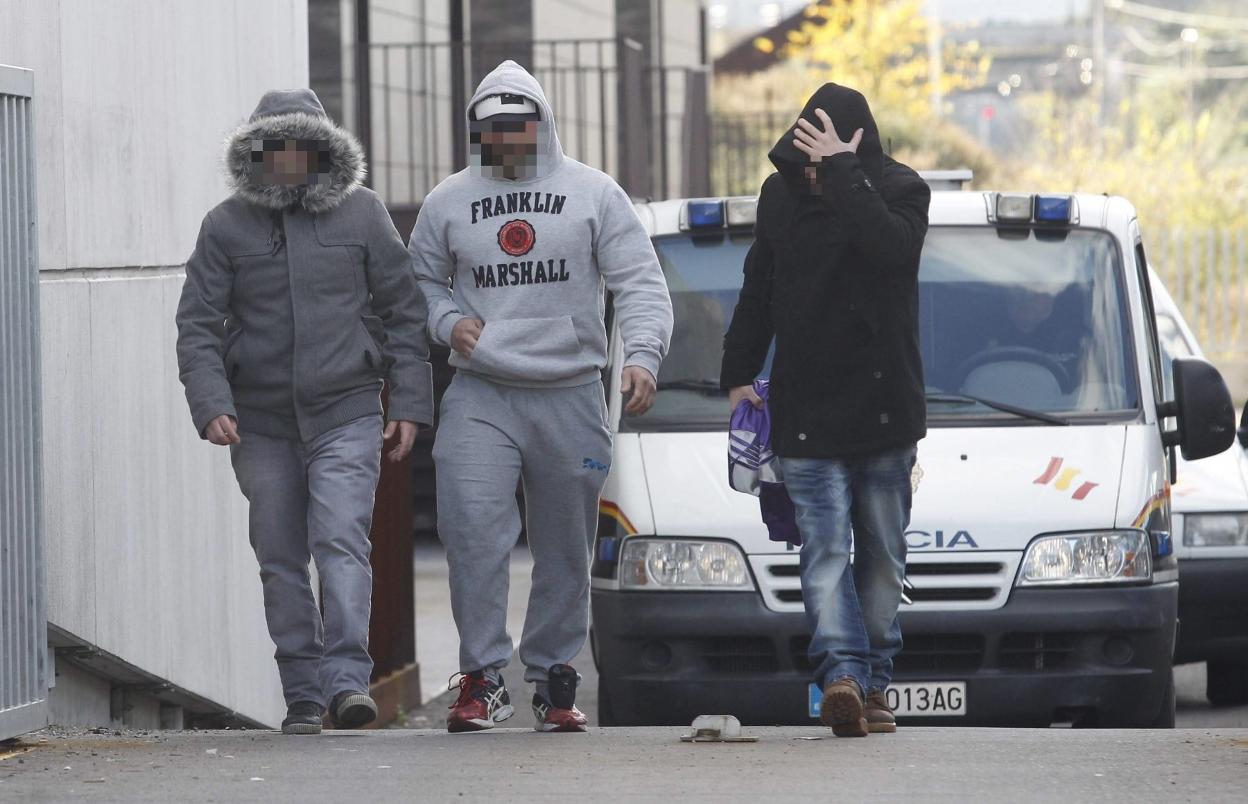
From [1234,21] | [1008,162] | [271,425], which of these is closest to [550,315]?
[271,425]

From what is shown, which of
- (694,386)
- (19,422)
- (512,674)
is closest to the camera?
(19,422)

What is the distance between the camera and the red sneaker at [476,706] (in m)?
5.54

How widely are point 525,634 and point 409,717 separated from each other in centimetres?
341

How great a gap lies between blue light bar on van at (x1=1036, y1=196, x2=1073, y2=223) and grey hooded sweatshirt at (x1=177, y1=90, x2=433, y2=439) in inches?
100

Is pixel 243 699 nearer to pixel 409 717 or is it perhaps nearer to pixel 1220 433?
pixel 409 717

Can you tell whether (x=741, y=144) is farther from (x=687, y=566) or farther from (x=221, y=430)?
(x=221, y=430)

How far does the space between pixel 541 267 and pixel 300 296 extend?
2.11ft

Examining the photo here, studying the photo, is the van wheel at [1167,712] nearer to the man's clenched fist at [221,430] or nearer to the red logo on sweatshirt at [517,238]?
the red logo on sweatshirt at [517,238]

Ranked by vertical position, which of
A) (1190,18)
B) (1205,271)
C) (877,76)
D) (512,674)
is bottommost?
(512,674)

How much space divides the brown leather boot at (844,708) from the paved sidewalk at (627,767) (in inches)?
2.1

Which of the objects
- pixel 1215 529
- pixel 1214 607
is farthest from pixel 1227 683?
pixel 1215 529

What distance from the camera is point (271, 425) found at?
5484 millimetres

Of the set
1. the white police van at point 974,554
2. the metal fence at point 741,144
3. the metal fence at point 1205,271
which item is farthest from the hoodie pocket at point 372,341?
the metal fence at point 1205,271

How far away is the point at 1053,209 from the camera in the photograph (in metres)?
7.07
